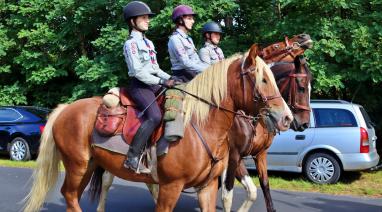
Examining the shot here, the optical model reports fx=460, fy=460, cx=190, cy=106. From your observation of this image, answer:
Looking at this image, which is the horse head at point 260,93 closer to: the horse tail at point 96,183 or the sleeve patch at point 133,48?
the sleeve patch at point 133,48

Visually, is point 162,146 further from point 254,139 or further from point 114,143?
point 254,139

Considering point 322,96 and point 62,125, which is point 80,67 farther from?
point 62,125

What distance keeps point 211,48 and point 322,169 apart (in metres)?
4.43

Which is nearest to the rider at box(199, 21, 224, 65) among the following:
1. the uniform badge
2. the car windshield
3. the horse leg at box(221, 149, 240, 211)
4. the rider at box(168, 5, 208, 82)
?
the rider at box(168, 5, 208, 82)

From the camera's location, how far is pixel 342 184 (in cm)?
962

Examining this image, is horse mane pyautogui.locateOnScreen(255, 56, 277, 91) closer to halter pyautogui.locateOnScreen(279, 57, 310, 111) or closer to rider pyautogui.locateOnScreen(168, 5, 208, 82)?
rider pyautogui.locateOnScreen(168, 5, 208, 82)

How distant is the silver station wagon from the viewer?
9.56 meters

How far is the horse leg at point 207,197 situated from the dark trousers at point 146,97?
85cm

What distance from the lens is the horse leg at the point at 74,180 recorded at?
17.6 feet

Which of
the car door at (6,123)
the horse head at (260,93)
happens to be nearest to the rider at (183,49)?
the horse head at (260,93)

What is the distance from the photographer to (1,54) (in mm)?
18359

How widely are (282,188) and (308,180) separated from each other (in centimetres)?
109

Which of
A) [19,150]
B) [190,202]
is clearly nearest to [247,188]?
[190,202]

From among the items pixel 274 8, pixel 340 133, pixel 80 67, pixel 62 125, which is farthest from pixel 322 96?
pixel 62 125
